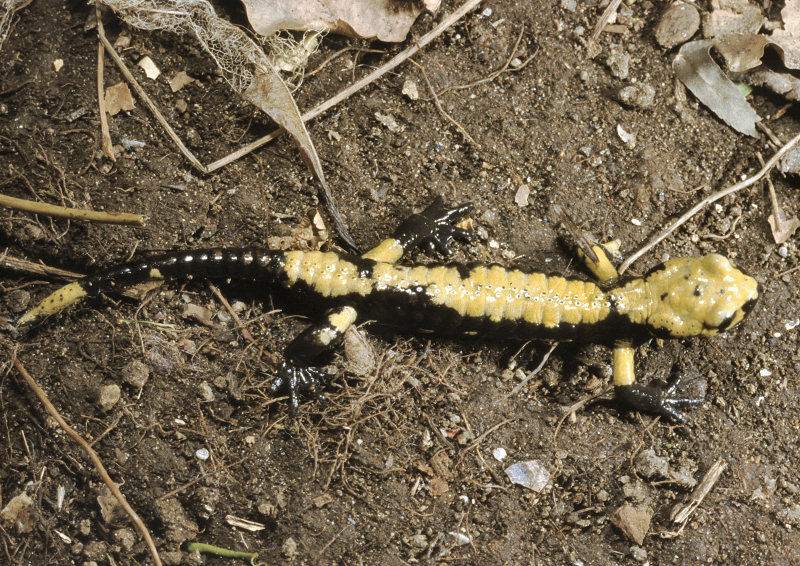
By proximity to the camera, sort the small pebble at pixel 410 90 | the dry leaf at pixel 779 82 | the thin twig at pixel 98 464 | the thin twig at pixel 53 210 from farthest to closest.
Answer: the dry leaf at pixel 779 82 → the small pebble at pixel 410 90 → the thin twig at pixel 98 464 → the thin twig at pixel 53 210

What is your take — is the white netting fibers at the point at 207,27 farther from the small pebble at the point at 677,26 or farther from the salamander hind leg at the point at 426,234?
the small pebble at the point at 677,26

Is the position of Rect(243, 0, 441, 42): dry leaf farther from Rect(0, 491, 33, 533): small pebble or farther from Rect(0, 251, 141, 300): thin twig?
Rect(0, 491, 33, 533): small pebble

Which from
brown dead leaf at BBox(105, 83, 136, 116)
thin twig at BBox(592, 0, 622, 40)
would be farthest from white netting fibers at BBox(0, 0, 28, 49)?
thin twig at BBox(592, 0, 622, 40)

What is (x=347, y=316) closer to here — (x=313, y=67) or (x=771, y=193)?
(x=313, y=67)

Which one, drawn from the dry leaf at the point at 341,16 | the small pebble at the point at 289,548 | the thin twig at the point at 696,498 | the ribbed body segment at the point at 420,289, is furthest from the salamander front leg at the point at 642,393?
the dry leaf at the point at 341,16

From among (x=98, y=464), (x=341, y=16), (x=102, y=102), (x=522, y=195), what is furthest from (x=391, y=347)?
(x=102, y=102)

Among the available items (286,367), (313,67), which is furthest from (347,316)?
(313,67)
